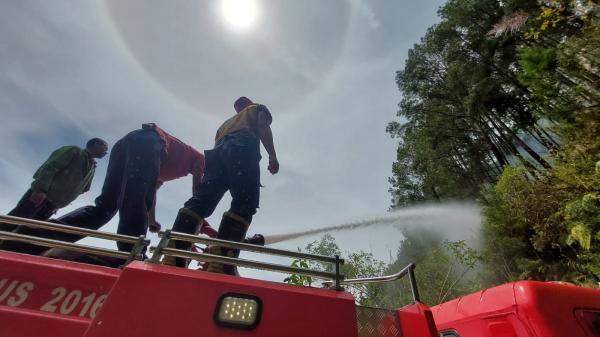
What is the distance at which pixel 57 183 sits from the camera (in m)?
3.65

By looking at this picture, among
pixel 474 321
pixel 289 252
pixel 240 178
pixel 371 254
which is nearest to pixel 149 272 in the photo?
pixel 289 252

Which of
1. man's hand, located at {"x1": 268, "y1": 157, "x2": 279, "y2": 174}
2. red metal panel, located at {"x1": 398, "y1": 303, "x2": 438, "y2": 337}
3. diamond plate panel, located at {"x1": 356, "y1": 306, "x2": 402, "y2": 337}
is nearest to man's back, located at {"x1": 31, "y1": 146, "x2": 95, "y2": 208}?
man's hand, located at {"x1": 268, "y1": 157, "x2": 279, "y2": 174}

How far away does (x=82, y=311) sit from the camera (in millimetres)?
1437

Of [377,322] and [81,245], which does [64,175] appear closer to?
[81,245]

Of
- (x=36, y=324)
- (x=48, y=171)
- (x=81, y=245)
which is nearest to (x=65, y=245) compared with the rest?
(x=81, y=245)

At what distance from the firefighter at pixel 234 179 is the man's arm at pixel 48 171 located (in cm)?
201

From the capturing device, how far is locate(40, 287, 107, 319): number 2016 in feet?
4.67

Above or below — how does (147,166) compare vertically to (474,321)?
above

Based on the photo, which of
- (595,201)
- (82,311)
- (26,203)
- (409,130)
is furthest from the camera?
(409,130)

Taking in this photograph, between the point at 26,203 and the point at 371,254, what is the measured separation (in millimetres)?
27903

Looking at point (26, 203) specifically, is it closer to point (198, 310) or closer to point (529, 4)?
point (198, 310)

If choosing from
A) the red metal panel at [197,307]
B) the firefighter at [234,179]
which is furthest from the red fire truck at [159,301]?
the firefighter at [234,179]

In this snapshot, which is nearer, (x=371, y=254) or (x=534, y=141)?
(x=534, y=141)

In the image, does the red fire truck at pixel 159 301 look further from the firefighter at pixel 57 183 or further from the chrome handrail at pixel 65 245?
the firefighter at pixel 57 183
